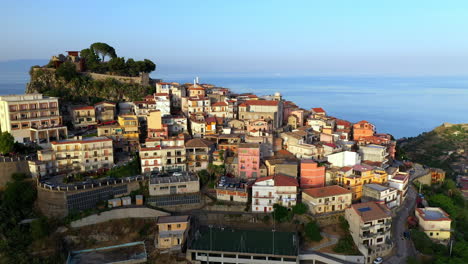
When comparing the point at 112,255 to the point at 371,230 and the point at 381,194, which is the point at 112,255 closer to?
the point at 371,230

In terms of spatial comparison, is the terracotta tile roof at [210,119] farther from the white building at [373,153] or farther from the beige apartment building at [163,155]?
the white building at [373,153]

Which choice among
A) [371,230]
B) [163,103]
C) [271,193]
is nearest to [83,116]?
[163,103]

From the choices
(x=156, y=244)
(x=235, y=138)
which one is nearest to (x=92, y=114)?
(x=235, y=138)

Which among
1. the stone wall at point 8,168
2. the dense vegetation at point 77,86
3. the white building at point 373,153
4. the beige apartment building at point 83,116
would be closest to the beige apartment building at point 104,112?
the beige apartment building at point 83,116

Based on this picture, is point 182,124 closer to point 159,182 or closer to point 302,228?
point 159,182

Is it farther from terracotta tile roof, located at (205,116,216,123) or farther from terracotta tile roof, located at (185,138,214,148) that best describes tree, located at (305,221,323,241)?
terracotta tile roof, located at (205,116,216,123)

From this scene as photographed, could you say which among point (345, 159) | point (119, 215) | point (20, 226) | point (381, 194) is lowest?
point (20, 226)
